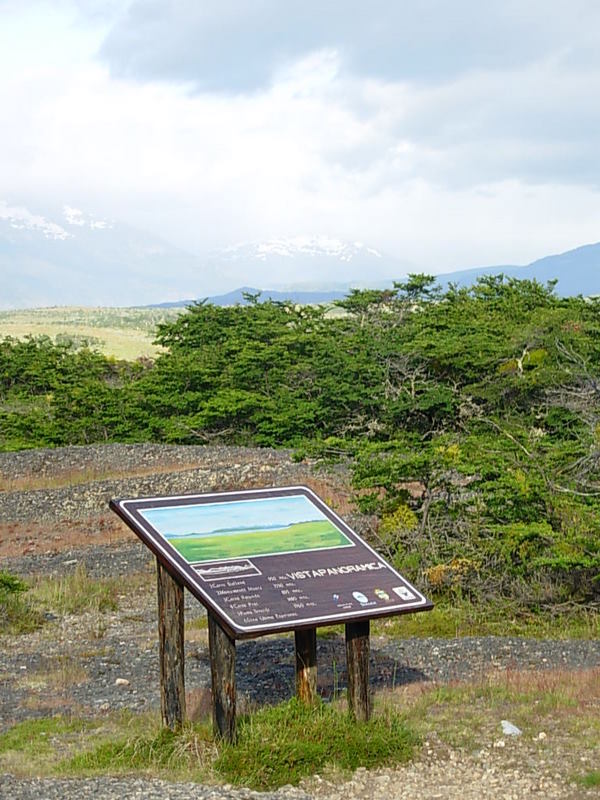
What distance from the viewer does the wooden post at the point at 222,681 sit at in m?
6.04

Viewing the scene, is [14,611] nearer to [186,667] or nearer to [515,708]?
[186,667]

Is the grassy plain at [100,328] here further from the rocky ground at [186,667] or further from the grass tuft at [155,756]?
the grass tuft at [155,756]

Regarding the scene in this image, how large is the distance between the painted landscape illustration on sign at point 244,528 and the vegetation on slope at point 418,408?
13.5ft

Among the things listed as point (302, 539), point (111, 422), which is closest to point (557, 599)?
point (302, 539)

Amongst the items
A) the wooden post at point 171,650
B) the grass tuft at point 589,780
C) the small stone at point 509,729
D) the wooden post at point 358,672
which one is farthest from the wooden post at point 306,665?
the grass tuft at point 589,780

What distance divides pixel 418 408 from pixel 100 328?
75800 mm

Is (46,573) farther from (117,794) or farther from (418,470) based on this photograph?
(117,794)

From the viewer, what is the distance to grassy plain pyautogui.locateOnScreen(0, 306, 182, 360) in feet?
250

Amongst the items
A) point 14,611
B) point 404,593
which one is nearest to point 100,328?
point 14,611

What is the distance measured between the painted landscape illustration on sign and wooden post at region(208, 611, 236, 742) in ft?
1.53

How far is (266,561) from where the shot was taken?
250 inches

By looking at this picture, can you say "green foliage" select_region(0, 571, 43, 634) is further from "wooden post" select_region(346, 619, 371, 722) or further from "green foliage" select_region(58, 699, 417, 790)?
"wooden post" select_region(346, 619, 371, 722)

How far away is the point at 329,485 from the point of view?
1775cm

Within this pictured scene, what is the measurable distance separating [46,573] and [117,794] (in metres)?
9.41
